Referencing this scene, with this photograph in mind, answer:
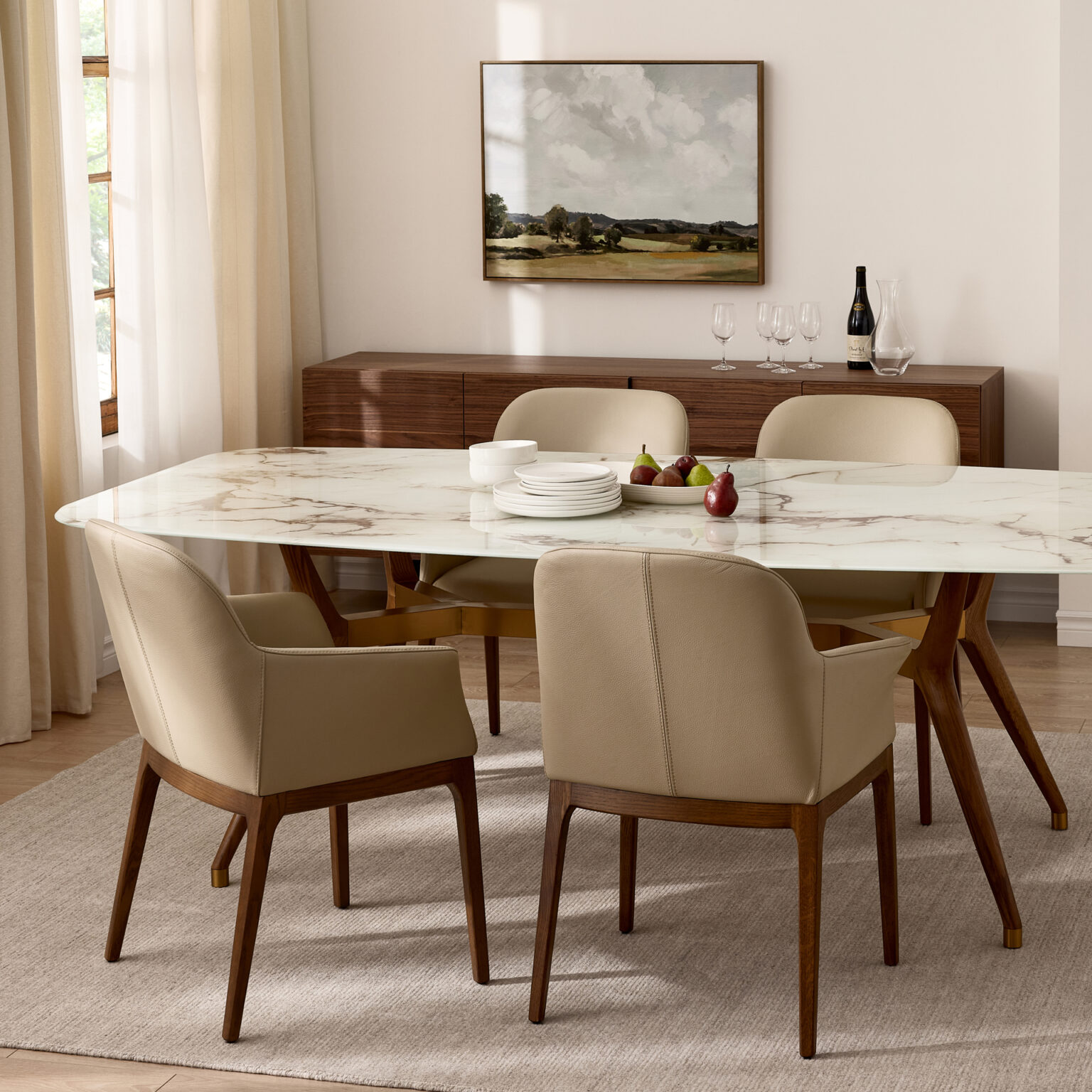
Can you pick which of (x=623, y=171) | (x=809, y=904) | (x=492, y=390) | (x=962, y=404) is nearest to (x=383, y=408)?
(x=492, y=390)

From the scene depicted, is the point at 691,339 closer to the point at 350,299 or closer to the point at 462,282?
the point at 462,282

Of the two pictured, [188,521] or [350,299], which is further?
[350,299]

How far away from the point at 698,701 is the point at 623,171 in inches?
128

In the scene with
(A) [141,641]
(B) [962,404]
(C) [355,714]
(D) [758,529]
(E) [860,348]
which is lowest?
(C) [355,714]

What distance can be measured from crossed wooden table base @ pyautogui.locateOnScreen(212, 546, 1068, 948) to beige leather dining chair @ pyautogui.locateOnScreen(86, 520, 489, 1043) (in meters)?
0.53

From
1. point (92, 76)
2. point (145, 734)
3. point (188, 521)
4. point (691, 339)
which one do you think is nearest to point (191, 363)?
point (92, 76)

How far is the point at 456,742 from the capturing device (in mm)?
2408

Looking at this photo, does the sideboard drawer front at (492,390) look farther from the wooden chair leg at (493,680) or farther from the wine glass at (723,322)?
the wooden chair leg at (493,680)

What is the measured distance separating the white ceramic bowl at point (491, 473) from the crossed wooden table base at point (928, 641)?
0.28 metres

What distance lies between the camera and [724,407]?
4.62 meters

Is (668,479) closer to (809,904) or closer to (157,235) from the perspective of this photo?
(809,904)

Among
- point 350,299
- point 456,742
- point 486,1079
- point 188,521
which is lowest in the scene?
point 486,1079

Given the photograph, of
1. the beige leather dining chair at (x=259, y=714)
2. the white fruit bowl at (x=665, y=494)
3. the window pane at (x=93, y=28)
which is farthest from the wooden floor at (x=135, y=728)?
the window pane at (x=93, y=28)

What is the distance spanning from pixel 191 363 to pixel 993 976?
3.16m
